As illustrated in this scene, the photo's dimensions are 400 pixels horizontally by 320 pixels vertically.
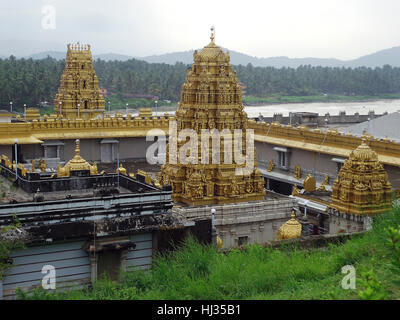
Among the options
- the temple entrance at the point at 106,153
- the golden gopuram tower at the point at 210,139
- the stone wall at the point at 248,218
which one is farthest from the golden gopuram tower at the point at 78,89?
the stone wall at the point at 248,218

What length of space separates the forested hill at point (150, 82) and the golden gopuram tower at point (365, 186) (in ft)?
135

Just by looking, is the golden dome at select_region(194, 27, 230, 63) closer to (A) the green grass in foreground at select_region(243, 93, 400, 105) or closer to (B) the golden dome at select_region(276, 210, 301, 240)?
(B) the golden dome at select_region(276, 210, 301, 240)

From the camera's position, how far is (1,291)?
16.0m

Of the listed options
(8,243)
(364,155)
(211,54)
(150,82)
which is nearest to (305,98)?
(150,82)

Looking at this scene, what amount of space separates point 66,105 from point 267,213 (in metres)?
19.0

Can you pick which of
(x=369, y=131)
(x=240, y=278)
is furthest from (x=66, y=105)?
(x=240, y=278)

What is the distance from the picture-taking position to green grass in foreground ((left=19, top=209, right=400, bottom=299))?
12.7 m

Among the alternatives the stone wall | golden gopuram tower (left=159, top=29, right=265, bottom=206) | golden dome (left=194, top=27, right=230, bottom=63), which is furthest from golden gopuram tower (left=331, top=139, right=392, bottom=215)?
golden dome (left=194, top=27, right=230, bottom=63)

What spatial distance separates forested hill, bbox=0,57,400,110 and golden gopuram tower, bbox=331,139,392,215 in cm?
4122

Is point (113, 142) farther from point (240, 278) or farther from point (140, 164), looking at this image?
point (240, 278)

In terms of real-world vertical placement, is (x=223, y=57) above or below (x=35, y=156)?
above
